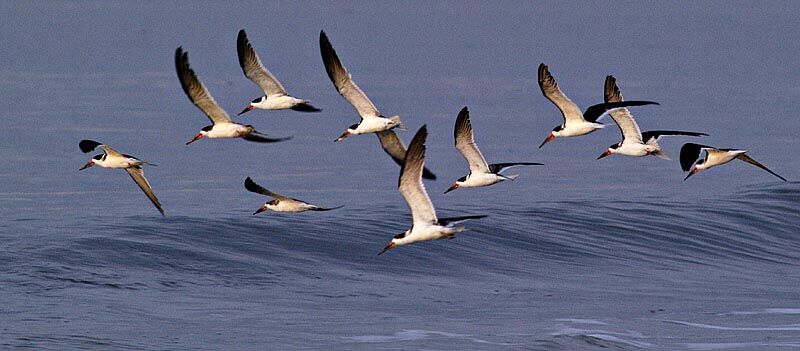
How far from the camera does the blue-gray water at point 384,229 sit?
27.8 m

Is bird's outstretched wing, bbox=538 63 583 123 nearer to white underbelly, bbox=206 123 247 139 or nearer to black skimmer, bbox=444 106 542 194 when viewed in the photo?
black skimmer, bbox=444 106 542 194

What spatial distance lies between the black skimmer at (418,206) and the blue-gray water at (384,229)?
4858 mm

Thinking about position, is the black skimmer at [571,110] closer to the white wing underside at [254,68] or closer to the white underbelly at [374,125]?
the white underbelly at [374,125]

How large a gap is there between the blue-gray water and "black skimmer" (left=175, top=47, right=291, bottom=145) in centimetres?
398

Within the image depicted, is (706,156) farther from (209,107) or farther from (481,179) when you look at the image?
(209,107)

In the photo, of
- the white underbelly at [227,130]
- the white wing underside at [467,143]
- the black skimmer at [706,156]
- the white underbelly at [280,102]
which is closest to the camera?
the white wing underside at [467,143]

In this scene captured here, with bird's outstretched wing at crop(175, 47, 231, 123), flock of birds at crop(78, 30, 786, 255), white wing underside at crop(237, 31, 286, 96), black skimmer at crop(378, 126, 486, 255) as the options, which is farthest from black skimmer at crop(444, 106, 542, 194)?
bird's outstretched wing at crop(175, 47, 231, 123)

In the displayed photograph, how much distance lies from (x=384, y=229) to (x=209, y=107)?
16333 millimetres

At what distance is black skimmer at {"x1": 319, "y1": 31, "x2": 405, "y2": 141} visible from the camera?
2217 centimetres

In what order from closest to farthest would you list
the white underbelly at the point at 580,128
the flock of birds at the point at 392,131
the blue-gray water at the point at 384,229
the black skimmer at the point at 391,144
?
the flock of birds at the point at 392,131 < the white underbelly at the point at 580,128 < the black skimmer at the point at 391,144 < the blue-gray water at the point at 384,229

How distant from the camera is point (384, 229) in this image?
128 feet

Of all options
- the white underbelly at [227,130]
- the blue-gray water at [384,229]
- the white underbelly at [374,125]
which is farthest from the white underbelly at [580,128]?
the white underbelly at [227,130]

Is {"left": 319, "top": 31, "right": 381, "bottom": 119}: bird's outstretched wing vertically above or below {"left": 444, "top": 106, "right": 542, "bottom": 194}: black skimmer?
above

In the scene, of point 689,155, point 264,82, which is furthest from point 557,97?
point 264,82
